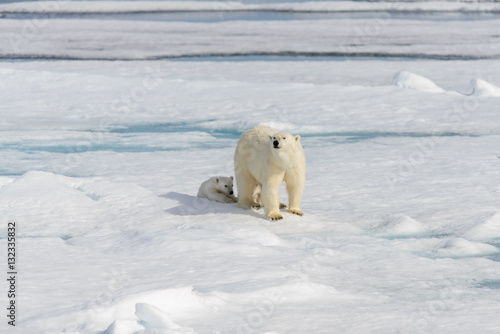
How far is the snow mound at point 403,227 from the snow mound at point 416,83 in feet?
19.6

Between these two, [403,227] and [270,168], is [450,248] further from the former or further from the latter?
[270,168]

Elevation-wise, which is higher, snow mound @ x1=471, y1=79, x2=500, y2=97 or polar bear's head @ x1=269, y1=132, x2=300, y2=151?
polar bear's head @ x1=269, y1=132, x2=300, y2=151

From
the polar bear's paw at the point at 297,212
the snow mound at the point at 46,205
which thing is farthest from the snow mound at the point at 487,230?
the snow mound at the point at 46,205

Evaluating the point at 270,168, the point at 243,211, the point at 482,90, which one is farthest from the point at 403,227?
the point at 482,90

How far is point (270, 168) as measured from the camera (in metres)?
4.45

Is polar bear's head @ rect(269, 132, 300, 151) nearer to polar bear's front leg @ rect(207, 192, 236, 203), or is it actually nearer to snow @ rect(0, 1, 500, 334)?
snow @ rect(0, 1, 500, 334)

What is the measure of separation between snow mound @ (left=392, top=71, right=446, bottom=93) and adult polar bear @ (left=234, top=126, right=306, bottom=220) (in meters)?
5.82

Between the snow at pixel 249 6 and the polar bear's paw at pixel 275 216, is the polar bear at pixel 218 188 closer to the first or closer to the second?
the polar bear's paw at pixel 275 216

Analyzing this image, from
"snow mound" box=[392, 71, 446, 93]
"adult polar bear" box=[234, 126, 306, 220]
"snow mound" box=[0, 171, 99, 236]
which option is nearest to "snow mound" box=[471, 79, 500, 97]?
"snow mound" box=[392, 71, 446, 93]

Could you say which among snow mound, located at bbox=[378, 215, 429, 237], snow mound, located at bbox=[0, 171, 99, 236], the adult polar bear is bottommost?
snow mound, located at bbox=[0, 171, 99, 236]

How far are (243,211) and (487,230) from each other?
65.5 inches

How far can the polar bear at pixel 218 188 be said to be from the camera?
194 inches

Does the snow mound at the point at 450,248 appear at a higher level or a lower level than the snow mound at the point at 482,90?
lower

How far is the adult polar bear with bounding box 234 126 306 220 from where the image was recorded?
14.3 ft
